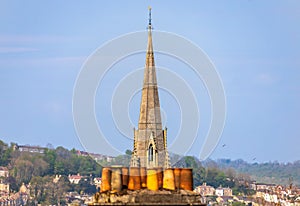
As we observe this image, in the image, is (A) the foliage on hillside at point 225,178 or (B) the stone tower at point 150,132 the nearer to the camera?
(B) the stone tower at point 150,132

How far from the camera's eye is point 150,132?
61531mm

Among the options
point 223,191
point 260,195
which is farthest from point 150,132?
point 223,191

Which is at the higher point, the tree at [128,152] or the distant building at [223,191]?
the distant building at [223,191]

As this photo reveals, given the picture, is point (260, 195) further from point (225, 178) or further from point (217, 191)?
point (225, 178)

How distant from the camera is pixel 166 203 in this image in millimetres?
37969

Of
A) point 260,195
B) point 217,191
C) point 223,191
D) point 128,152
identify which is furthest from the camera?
point 223,191

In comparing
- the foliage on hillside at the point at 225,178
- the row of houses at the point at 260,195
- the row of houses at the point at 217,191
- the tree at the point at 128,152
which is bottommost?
the tree at the point at 128,152

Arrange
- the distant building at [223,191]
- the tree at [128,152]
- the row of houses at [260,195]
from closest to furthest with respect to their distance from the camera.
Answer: the tree at [128,152]
the row of houses at [260,195]
the distant building at [223,191]

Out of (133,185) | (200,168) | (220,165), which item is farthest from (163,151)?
(220,165)

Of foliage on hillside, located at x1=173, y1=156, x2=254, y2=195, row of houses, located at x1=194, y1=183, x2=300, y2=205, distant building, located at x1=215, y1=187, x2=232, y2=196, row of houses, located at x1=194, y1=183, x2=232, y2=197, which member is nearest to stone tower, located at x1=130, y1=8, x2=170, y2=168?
row of houses, located at x1=194, y1=183, x2=300, y2=205

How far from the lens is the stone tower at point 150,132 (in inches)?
2352

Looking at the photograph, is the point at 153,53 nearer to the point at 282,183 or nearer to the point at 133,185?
the point at 133,185

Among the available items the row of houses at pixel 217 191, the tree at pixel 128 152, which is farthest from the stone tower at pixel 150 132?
the row of houses at pixel 217 191

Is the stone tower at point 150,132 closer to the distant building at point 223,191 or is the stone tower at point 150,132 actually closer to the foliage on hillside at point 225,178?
the foliage on hillside at point 225,178
